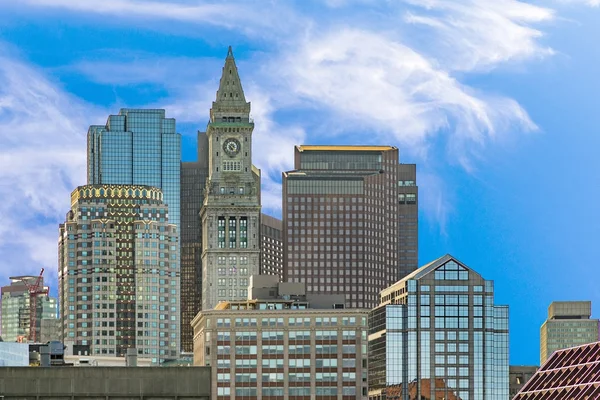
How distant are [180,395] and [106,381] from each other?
5868 mm

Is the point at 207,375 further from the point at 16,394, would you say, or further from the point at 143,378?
the point at 16,394

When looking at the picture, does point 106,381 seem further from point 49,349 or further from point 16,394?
point 49,349

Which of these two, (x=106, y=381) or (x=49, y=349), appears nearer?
(x=106, y=381)

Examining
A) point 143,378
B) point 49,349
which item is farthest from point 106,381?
point 49,349

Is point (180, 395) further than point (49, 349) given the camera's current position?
No

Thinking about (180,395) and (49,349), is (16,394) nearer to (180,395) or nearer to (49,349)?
(180,395)

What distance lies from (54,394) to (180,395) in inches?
394

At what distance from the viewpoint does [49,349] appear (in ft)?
503

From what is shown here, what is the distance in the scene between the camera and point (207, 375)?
12688cm

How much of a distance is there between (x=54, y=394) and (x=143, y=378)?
7292mm

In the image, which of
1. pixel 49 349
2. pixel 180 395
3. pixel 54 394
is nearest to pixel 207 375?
pixel 180 395

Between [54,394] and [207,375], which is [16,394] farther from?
[207,375]

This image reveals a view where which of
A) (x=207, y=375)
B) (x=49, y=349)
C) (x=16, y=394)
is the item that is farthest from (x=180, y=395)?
(x=49, y=349)

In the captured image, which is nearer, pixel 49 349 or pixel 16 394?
pixel 16 394
